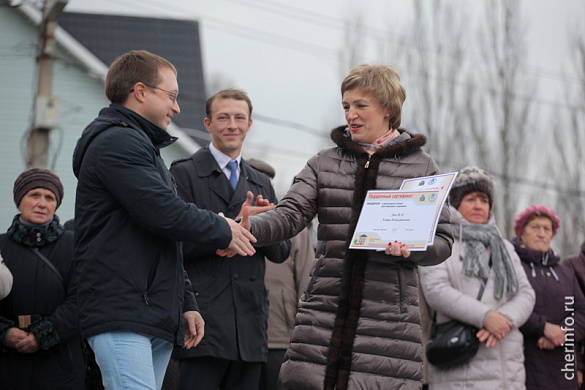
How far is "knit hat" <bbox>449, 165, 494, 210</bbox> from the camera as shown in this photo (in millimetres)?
5965

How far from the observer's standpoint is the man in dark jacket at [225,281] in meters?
4.41

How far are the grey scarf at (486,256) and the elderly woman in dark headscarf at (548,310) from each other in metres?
0.44

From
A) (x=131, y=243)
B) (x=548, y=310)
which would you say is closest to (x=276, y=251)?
(x=131, y=243)

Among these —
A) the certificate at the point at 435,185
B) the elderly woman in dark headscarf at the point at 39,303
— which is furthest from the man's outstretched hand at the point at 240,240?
the elderly woman in dark headscarf at the point at 39,303

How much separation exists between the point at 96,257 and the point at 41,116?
8345mm

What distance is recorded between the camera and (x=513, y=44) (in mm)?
21281

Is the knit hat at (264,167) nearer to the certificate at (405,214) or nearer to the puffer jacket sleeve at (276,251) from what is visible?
the puffer jacket sleeve at (276,251)

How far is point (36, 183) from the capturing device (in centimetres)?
535

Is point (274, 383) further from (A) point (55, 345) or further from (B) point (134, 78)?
(B) point (134, 78)

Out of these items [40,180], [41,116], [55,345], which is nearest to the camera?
[55,345]

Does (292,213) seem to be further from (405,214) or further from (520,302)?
(520,302)

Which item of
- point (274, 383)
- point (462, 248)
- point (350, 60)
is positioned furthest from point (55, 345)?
point (350, 60)

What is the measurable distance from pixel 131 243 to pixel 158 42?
752 inches

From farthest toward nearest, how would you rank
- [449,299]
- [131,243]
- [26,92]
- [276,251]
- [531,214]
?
1. [26,92]
2. [531,214]
3. [449,299]
4. [276,251]
5. [131,243]
